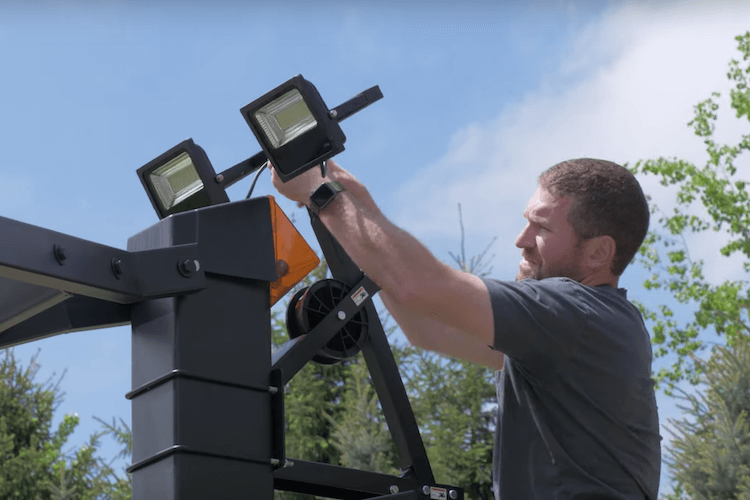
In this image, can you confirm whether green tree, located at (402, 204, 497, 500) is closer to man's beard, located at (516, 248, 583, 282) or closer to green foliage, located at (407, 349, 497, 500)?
green foliage, located at (407, 349, 497, 500)

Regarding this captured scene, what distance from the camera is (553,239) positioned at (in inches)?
95.7

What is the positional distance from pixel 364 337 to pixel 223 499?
162 centimetres

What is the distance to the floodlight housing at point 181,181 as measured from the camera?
8.42 feet

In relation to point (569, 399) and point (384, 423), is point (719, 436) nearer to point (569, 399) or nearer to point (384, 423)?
point (384, 423)

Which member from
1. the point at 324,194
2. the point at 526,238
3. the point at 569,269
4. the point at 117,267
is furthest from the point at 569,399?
the point at 117,267

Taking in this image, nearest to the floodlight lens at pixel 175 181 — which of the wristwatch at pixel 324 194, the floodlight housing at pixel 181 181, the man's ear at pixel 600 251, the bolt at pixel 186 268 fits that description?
the floodlight housing at pixel 181 181

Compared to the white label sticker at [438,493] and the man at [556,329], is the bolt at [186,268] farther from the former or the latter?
the white label sticker at [438,493]

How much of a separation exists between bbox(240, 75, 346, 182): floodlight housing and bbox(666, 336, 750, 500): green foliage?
15.8 ft

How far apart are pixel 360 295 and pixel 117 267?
162 cm

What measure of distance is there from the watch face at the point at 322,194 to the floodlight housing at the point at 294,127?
2.4 inches

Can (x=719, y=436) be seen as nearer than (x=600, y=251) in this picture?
No

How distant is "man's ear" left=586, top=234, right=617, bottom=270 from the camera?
7.95 ft

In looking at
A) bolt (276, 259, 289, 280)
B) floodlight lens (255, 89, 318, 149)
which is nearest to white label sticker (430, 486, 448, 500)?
bolt (276, 259, 289, 280)

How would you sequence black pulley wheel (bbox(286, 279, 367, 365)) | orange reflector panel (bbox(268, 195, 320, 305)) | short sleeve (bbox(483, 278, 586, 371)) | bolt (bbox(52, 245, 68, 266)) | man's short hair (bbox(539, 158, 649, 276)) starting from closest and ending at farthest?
1. bolt (bbox(52, 245, 68, 266))
2. short sleeve (bbox(483, 278, 586, 371))
3. man's short hair (bbox(539, 158, 649, 276))
4. orange reflector panel (bbox(268, 195, 320, 305))
5. black pulley wheel (bbox(286, 279, 367, 365))
